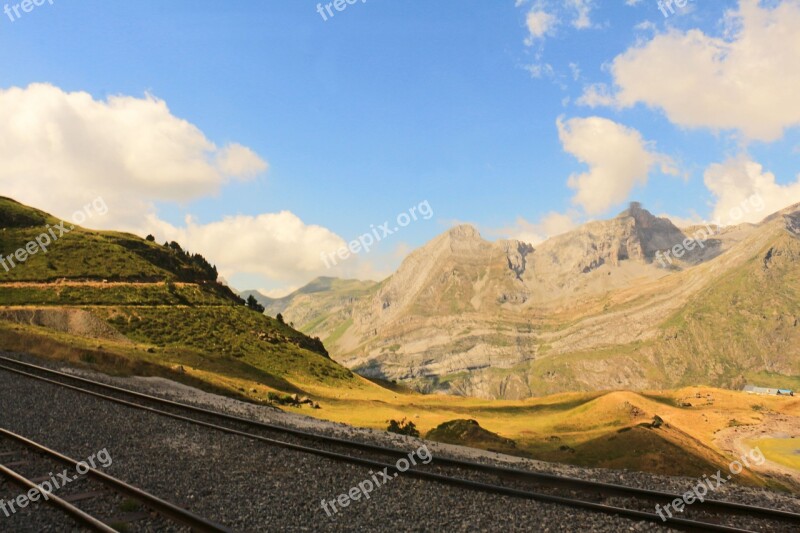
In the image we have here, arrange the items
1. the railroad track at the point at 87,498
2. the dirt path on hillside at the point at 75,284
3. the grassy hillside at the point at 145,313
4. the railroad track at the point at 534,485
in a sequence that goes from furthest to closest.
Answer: the dirt path on hillside at the point at 75,284 < the grassy hillside at the point at 145,313 < the railroad track at the point at 534,485 < the railroad track at the point at 87,498

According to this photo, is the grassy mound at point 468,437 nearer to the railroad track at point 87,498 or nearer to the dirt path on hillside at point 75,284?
the railroad track at point 87,498

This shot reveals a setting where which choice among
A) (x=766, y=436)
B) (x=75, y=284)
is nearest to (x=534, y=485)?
(x=766, y=436)

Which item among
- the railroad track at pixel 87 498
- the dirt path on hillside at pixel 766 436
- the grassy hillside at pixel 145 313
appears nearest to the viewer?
the railroad track at pixel 87 498

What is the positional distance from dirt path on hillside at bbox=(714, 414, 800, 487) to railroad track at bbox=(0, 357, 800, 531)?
26222 millimetres

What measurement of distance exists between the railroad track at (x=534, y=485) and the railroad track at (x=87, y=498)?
5198 mm

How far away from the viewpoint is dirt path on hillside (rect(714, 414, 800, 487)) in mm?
34781

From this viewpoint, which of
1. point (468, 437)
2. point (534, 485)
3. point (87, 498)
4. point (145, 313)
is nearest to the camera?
point (87, 498)

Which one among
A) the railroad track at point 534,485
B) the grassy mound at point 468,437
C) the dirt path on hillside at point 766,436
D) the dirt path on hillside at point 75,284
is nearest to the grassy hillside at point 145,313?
the dirt path on hillside at point 75,284

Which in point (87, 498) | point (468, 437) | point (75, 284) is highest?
point (75, 284)

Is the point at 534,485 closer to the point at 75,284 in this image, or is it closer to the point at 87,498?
the point at 87,498

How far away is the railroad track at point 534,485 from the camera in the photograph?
38.0 feet

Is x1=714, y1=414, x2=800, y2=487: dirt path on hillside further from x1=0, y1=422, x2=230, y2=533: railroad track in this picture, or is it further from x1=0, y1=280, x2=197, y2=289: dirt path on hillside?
x1=0, y1=280, x2=197, y2=289: dirt path on hillside

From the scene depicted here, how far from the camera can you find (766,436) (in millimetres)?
47500

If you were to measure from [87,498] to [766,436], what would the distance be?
56.8 metres
